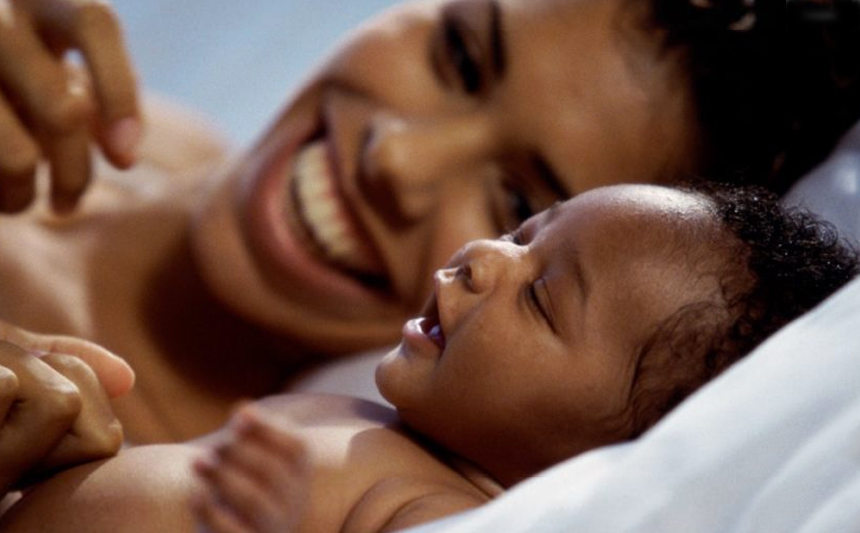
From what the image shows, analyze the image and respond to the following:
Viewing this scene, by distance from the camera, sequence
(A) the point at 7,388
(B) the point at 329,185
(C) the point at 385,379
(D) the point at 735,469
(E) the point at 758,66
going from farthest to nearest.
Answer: (B) the point at 329,185
(E) the point at 758,66
(C) the point at 385,379
(A) the point at 7,388
(D) the point at 735,469

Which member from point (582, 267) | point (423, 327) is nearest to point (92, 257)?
point (423, 327)

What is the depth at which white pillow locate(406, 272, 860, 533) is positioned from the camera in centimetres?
51

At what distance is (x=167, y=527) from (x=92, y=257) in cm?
75

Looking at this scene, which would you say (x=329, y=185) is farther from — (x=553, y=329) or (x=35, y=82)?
(x=553, y=329)

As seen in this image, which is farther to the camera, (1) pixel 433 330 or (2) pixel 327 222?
(2) pixel 327 222

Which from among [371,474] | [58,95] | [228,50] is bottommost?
[371,474]

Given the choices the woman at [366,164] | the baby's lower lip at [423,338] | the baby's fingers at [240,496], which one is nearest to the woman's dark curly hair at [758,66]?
the woman at [366,164]

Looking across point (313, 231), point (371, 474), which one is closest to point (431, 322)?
point (371, 474)

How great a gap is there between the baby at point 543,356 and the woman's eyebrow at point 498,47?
0.40m

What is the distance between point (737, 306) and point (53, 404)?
0.42 meters

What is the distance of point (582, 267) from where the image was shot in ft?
2.36

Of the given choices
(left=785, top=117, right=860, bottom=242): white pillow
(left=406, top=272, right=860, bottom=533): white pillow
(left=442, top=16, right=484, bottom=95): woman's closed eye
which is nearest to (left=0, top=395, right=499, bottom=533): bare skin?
(left=406, top=272, right=860, bottom=533): white pillow

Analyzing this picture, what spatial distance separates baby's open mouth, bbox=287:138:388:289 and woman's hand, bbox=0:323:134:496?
46 cm

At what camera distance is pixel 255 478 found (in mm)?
570
